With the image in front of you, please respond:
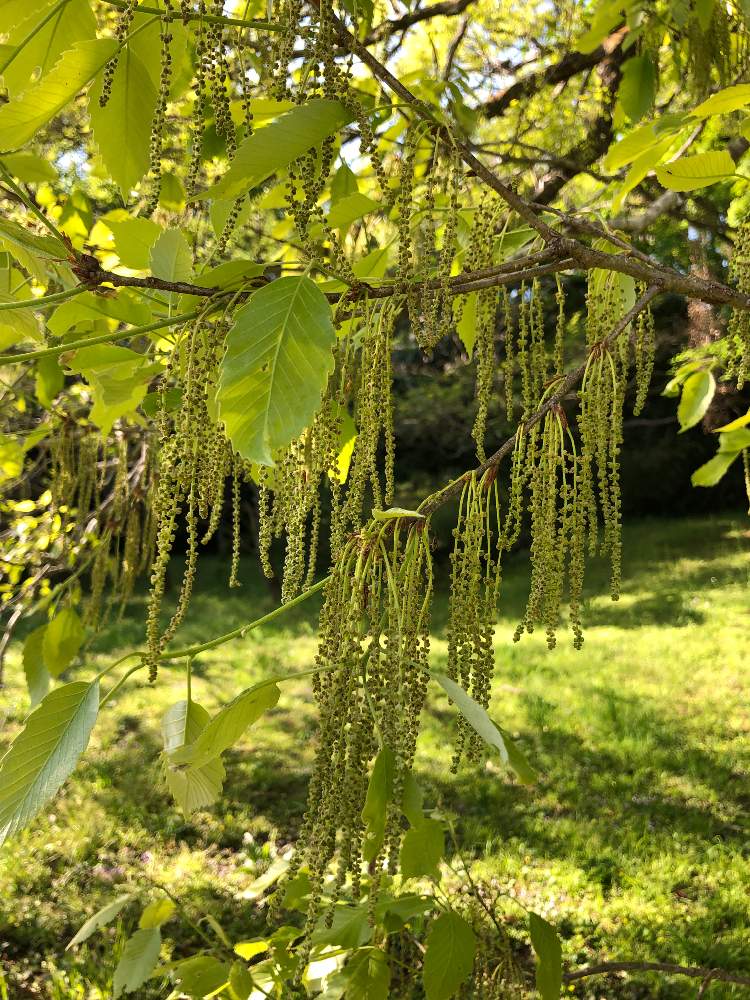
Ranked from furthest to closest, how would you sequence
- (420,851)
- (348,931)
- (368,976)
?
(348,931) < (368,976) < (420,851)

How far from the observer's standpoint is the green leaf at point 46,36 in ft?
3.66

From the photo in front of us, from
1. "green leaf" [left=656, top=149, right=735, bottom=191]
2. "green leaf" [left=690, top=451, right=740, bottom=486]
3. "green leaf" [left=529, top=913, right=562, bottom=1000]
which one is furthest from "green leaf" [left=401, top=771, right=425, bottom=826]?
"green leaf" [left=690, top=451, right=740, bottom=486]

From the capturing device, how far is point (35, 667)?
2.32 m

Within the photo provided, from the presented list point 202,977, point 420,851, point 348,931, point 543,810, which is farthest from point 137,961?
point 543,810

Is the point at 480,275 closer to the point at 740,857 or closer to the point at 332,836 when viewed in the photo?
the point at 332,836

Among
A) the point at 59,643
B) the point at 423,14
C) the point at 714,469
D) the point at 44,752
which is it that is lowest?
the point at 59,643

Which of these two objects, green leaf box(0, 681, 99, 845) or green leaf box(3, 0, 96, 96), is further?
green leaf box(3, 0, 96, 96)

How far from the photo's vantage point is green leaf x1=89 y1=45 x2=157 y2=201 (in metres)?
1.12

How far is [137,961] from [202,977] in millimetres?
338

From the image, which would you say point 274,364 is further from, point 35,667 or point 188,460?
A: point 35,667

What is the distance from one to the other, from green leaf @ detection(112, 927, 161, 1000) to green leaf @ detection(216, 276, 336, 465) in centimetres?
143

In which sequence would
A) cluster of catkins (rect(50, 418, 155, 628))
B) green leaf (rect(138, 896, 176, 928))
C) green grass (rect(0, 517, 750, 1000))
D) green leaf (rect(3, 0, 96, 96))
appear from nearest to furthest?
1. green leaf (rect(3, 0, 96, 96))
2. green leaf (rect(138, 896, 176, 928))
3. cluster of catkins (rect(50, 418, 155, 628))
4. green grass (rect(0, 517, 750, 1000))

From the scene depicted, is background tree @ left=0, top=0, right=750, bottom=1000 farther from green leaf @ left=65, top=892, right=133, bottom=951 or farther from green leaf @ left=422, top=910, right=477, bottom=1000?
green leaf @ left=65, top=892, right=133, bottom=951

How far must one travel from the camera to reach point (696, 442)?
39.9ft
